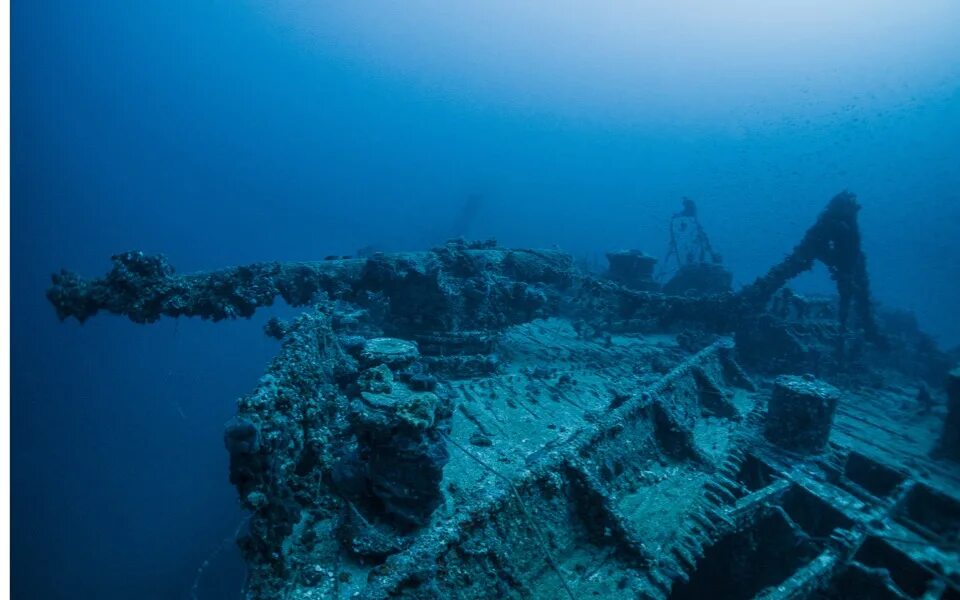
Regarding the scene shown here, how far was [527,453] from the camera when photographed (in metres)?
5.76

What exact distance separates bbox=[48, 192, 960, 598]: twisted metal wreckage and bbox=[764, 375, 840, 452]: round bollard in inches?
1.6

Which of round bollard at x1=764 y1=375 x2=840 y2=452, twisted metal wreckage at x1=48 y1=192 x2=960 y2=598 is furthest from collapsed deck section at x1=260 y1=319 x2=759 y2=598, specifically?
round bollard at x1=764 y1=375 x2=840 y2=452

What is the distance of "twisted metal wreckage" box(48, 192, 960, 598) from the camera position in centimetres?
381

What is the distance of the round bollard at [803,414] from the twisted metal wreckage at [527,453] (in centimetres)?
4

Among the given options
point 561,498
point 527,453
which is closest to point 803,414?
point 527,453

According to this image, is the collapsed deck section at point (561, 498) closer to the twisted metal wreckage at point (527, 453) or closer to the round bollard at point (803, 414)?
the twisted metal wreckage at point (527, 453)

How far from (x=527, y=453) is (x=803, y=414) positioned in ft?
17.6

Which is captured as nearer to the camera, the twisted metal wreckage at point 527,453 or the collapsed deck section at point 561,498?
the collapsed deck section at point 561,498

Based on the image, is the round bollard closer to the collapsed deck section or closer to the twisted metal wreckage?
the twisted metal wreckage

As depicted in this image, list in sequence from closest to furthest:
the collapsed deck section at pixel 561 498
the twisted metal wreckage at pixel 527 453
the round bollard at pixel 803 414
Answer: the collapsed deck section at pixel 561 498 → the twisted metal wreckage at pixel 527 453 → the round bollard at pixel 803 414

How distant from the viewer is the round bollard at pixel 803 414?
7248 millimetres

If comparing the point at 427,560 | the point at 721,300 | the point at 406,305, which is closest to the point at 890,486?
the point at 721,300

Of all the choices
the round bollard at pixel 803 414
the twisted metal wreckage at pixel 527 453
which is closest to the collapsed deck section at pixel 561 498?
the twisted metal wreckage at pixel 527 453

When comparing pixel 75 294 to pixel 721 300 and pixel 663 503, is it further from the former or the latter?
pixel 721 300
